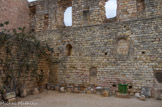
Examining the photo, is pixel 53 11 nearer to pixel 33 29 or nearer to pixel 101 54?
pixel 33 29

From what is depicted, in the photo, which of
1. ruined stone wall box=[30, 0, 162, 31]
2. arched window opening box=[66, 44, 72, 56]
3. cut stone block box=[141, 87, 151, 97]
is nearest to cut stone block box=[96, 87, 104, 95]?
cut stone block box=[141, 87, 151, 97]

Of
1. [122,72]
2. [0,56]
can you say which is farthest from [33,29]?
[122,72]

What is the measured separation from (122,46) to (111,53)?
68 cm

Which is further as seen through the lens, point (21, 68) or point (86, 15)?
point (86, 15)

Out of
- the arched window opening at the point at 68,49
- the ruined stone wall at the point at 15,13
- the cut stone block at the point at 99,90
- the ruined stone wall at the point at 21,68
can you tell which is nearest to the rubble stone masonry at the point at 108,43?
the arched window opening at the point at 68,49

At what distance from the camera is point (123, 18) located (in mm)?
9133

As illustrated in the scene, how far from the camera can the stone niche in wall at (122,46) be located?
27.0 ft

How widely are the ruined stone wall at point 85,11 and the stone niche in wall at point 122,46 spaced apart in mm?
1491

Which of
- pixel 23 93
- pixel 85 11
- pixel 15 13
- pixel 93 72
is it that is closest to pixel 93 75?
pixel 93 72

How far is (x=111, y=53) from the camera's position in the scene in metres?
8.47

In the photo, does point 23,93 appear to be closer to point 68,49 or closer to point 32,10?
point 68,49

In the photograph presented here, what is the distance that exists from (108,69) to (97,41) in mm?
1696

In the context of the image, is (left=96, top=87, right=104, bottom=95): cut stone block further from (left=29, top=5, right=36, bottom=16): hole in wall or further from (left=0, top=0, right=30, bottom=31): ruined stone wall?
(left=29, top=5, right=36, bottom=16): hole in wall

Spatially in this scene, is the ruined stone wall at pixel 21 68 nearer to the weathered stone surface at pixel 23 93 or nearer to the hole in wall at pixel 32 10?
the weathered stone surface at pixel 23 93
